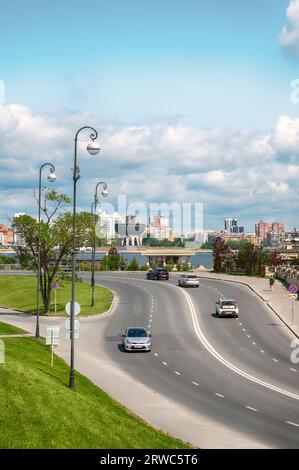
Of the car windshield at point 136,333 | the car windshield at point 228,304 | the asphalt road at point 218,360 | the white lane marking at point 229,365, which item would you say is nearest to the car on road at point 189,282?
the asphalt road at point 218,360

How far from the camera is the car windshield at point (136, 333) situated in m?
37.1

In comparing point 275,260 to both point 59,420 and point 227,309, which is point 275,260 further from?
point 59,420

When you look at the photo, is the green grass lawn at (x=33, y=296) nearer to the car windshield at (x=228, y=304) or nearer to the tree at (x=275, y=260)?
the car windshield at (x=228, y=304)

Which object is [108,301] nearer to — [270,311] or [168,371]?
[270,311]

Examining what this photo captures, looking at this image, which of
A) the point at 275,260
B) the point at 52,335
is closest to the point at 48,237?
the point at 52,335

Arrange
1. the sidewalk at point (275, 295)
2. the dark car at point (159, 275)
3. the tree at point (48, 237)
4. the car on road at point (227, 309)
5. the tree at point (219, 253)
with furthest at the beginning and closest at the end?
the tree at point (219, 253) → the dark car at point (159, 275) → the tree at point (48, 237) → the car on road at point (227, 309) → the sidewalk at point (275, 295)

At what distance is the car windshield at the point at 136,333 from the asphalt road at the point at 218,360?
41.7 inches

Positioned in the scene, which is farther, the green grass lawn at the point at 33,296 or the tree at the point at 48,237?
the green grass lawn at the point at 33,296

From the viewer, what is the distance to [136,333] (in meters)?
37.5

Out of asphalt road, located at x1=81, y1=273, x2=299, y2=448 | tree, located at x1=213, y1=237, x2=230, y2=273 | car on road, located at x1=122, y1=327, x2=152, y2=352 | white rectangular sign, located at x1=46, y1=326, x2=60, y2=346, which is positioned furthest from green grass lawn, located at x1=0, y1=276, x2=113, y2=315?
tree, located at x1=213, y1=237, x2=230, y2=273

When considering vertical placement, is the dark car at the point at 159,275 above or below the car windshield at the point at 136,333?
above

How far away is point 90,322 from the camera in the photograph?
1833 inches

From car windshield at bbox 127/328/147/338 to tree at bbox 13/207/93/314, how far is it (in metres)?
15.3

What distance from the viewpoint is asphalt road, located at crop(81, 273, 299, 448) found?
22891 mm
